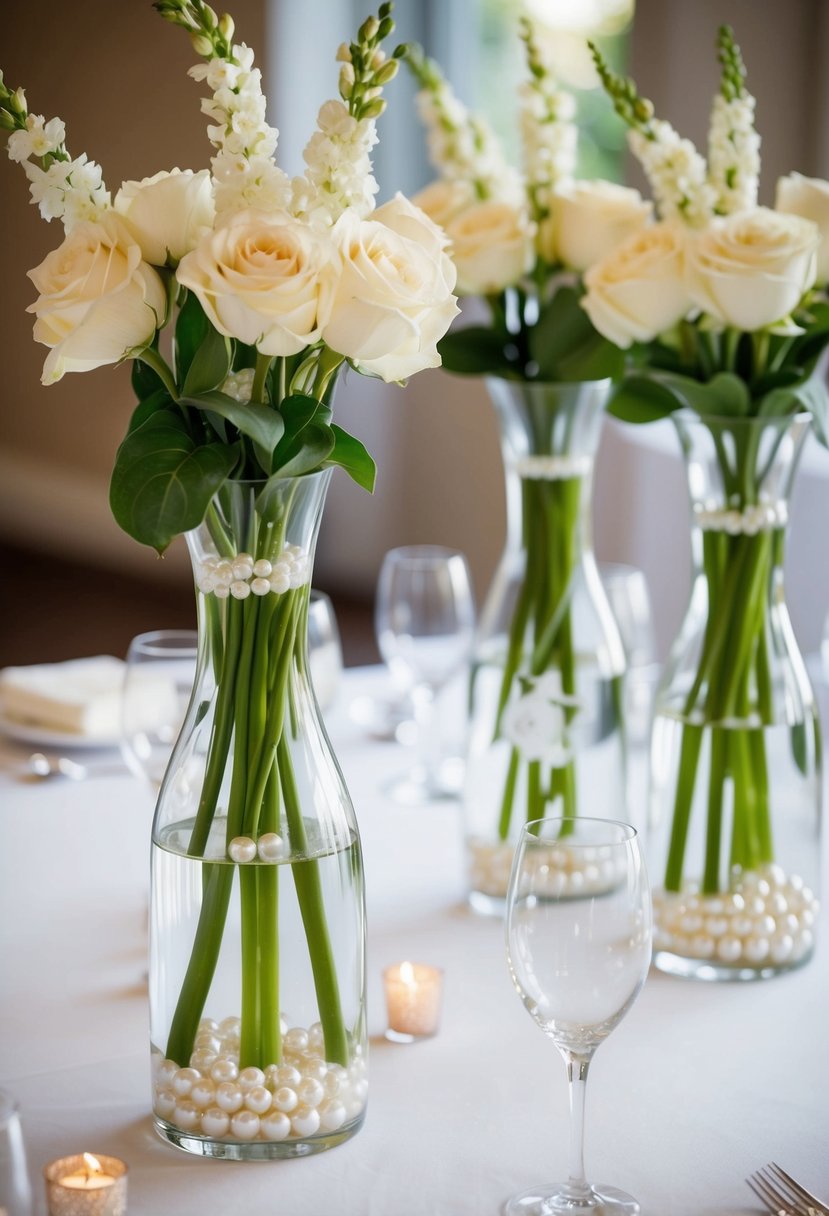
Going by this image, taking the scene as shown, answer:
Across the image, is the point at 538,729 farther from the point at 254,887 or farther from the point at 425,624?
the point at 254,887

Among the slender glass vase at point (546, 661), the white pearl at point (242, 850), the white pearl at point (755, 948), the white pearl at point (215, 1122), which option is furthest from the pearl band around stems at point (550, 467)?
the white pearl at point (215, 1122)

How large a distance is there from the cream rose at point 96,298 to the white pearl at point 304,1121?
48 centimetres

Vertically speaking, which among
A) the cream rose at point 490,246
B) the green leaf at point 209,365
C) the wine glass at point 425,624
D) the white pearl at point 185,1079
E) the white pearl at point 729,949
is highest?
the cream rose at point 490,246

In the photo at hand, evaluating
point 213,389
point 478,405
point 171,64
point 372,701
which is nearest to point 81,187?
point 213,389

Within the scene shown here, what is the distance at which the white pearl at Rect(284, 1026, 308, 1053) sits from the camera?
91cm

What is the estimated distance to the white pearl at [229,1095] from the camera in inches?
35.0

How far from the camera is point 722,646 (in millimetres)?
1208

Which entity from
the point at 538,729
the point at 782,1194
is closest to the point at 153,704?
the point at 538,729

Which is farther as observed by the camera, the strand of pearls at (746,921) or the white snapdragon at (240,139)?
the strand of pearls at (746,921)

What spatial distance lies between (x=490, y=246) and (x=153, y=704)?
52 cm

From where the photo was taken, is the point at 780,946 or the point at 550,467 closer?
the point at 780,946

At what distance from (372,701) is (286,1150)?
96cm

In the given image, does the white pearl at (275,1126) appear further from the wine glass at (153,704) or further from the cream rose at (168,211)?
the cream rose at (168,211)

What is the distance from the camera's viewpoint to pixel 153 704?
1.26m
